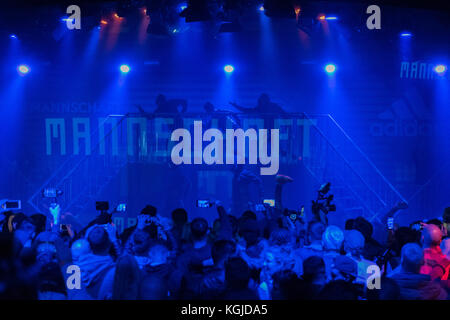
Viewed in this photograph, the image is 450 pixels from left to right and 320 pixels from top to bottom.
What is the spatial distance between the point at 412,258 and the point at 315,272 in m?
0.83

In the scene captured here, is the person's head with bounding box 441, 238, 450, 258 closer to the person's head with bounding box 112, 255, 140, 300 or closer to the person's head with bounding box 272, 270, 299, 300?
the person's head with bounding box 272, 270, 299, 300

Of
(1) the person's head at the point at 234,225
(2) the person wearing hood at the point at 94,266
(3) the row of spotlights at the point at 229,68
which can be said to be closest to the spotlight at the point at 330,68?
(3) the row of spotlights at the point at 229,68

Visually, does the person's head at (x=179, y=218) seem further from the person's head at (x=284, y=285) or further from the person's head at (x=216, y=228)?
the person's head at (x=284, y=285)

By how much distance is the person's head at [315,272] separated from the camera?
9.78 ft

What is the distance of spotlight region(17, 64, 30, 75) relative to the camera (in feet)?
29.5

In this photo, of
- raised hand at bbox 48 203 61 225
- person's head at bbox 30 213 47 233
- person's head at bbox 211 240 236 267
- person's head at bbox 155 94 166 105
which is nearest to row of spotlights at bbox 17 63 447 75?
person's head at bbox 155 94 166 105

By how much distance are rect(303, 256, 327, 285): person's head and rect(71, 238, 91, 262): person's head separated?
1.84 m

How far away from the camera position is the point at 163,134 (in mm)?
8602

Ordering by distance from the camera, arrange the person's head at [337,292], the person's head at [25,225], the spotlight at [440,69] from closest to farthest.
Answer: the person's head at [337,292], the person's head at [25,225], the spotlight at [440,69]

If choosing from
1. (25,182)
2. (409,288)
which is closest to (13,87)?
(25,182)

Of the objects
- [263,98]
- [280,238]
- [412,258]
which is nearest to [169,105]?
[263,98]

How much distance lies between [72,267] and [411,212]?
769 centimetres

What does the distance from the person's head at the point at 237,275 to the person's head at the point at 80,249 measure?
1.32 metres
